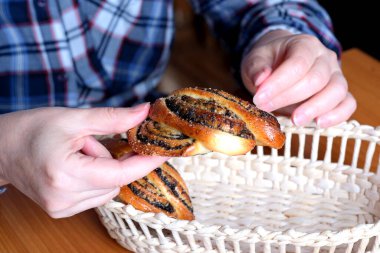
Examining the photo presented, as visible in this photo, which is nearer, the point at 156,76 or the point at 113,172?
the point at 113,172

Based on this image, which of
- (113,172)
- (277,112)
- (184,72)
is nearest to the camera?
(113,172)

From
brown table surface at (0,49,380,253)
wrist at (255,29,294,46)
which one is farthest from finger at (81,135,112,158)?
wrist at (255,29,294,46)

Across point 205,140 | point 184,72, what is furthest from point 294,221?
point 184,72

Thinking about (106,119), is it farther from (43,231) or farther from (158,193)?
(43,231)

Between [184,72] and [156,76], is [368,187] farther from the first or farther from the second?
[184,72]

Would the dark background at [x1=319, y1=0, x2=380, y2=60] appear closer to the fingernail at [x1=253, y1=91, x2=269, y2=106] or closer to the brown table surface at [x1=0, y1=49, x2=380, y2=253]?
the fingernail at [x1=253, y1=91, x2=269, y2=106]

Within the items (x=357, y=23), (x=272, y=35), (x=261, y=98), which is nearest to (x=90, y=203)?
(x=261, y=98)

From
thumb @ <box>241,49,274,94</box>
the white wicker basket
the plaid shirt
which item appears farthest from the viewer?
the plaid shirt

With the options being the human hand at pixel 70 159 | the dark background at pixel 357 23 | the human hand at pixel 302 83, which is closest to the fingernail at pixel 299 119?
the human hand at pixel 302 83
